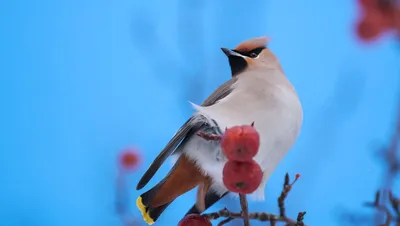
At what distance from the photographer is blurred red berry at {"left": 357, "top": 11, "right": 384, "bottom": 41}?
0.62 meters

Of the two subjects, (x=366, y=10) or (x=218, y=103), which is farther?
(x=218, y=103)

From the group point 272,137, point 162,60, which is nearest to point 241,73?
point 162,60

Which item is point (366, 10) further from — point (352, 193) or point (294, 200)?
point (352, 193)

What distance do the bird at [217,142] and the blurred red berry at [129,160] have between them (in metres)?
0.48

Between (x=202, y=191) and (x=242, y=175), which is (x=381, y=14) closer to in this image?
(x=242, y=175)

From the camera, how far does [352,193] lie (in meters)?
1.87

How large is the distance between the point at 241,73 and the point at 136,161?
1.61 feet

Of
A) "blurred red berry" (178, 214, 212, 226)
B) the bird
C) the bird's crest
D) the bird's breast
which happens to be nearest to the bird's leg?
the bird

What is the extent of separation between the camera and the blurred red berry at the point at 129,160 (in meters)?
1.56

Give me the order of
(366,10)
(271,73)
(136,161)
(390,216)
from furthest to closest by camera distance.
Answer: (136,161) < (271,73) < (366,10) < (390,216)

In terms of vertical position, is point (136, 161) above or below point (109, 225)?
above

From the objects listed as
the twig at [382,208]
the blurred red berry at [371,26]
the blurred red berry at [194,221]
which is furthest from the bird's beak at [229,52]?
the twig at [382,208]

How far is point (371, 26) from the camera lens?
71 cm

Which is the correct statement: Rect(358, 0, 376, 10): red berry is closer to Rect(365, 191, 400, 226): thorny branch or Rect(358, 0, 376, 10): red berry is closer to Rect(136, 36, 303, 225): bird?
Rect(365, 191, 400, 226): thorny branch
